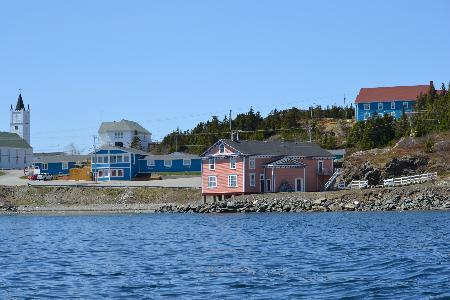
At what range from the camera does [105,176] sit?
104 meters

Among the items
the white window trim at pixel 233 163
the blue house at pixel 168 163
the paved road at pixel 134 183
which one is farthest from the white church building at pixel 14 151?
the white window trim at pixel 233 163

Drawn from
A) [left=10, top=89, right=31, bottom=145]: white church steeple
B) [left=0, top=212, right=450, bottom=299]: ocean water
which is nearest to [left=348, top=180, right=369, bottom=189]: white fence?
[left=0, top=212, right=450, bottom=299]: ocean water

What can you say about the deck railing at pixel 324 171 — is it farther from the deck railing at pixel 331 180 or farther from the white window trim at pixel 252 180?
the white window trim at pixel 252 180

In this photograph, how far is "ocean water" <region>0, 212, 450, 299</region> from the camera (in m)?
23.5

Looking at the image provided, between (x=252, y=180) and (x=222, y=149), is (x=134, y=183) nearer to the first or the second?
(x=222, y=149)

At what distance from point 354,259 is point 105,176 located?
3010 inches

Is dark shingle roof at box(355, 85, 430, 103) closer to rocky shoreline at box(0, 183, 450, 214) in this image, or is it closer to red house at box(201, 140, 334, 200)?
red house at box(201, 140, 334, 200)

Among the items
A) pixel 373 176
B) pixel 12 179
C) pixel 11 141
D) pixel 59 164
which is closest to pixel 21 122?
pixel 11 141

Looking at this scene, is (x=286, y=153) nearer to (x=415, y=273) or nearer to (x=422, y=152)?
(x=422, y=152)

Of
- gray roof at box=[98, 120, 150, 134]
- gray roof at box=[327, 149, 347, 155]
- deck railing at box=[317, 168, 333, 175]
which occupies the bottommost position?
deck railing at box=[317, 168, 333, 175]

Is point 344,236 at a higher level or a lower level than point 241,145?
lower

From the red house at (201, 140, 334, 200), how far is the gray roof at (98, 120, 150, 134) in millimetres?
56338

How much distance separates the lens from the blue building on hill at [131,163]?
103m

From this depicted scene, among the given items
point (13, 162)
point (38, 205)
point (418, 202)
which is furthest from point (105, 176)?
point (418, 202)
